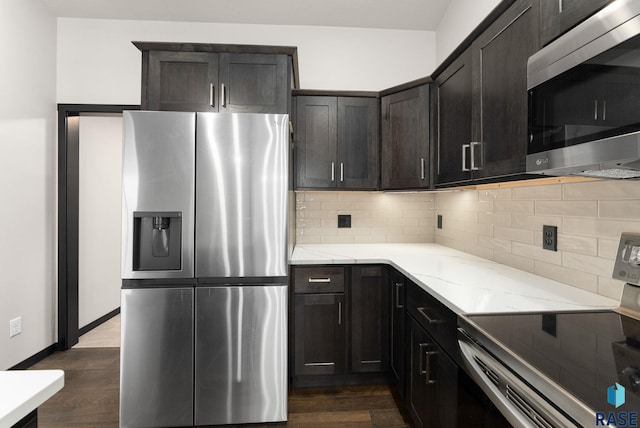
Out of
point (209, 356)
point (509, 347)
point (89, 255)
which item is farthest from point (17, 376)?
point (89, 255)

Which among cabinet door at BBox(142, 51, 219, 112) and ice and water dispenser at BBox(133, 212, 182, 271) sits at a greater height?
cabinet door at BBox(142, 51, 219, 112)

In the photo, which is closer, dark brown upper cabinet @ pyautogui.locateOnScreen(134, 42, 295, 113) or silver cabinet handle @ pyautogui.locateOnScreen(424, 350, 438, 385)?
silver cabinet handle @ pyautogui.locateOnScreen(424, 350, 438, 385)

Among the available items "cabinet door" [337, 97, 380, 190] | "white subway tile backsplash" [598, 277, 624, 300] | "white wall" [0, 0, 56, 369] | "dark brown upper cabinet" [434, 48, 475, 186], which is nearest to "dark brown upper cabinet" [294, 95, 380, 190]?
"cabinet door" [337, 97, 380, 190]

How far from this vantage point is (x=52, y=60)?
9.13ft

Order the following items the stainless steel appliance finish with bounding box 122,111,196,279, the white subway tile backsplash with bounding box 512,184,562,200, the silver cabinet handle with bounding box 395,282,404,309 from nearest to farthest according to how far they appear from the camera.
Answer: the white subway tile backsplash with bounding box 512,184,562,200
the stainless steel appliance finish with bounding box 122,111,196,279
the silver cabinet handle with bounding box 395,282,404,309

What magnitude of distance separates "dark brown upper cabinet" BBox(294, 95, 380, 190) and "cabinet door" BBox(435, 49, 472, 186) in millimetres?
582

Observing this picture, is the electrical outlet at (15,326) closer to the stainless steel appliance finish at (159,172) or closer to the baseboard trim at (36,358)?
the baseboard trim at (36,358)

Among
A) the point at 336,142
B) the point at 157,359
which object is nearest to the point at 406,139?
the point at 336,142

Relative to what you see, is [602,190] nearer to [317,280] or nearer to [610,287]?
[610,287]

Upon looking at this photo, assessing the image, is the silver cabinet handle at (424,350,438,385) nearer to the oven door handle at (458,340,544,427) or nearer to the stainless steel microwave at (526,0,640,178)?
the oven door handle at (458,340,544,427)

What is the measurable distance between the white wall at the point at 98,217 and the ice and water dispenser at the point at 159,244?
1.88 meters

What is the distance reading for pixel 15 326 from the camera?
2471mm

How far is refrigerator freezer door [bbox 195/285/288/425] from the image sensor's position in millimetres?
1903

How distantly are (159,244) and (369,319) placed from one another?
143 cm
